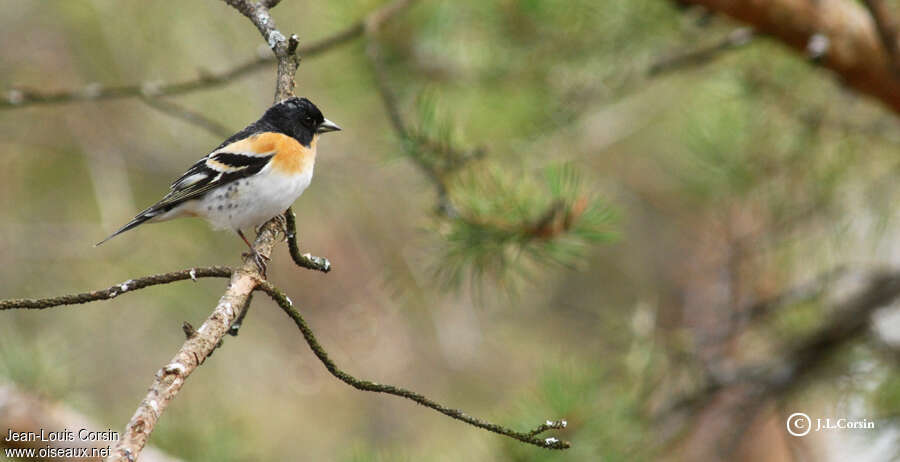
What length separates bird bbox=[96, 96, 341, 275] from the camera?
7.27 feet

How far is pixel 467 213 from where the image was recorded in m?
2.11

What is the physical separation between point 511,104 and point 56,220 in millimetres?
3076

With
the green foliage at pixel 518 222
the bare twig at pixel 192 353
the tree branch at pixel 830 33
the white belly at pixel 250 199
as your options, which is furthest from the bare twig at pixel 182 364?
the tree branch at pixel 830 33

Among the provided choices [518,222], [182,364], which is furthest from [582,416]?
[182,364]

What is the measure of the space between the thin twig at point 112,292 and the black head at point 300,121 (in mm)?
864

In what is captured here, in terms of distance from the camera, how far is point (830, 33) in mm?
2592

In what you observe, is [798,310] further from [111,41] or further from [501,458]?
[111,41]

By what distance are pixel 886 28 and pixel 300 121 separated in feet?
5.70

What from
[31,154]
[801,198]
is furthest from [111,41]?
[801,198]

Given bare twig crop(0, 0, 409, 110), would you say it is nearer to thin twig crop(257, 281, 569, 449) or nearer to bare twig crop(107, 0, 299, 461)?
bare twig crop(107, 0, 299, 461)

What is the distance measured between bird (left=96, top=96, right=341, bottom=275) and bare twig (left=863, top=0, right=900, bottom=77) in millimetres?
1614

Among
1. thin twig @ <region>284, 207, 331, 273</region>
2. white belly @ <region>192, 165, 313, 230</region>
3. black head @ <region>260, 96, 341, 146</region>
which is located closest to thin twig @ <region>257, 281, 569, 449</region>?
thin twig @ <region>284, 207, 331, 273</region>

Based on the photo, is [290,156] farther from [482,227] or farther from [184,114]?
[482,227]

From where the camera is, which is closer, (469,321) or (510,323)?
(469,321)
